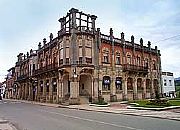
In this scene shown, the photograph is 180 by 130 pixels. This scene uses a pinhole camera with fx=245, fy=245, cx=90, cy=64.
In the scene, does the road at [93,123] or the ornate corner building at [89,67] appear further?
the ornate corner building at [89,67]

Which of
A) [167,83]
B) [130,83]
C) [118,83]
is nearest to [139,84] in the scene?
[130,83]

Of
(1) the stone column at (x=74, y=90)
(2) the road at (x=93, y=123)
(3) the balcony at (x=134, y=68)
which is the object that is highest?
(3) the balcony at (x=134, y=68)

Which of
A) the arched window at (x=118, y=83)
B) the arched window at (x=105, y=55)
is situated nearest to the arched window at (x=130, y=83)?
the arched window at (x=118, y=83)

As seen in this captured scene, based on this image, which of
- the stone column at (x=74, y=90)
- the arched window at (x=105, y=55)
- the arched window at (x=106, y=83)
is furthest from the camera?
the arched window at (x=105, y=55)

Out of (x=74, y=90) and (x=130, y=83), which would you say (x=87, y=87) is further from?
(x=130, y=83)

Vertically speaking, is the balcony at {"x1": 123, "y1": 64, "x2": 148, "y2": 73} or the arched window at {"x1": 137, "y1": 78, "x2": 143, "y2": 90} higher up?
the balcony at {"x1": 123, "y1": 64, "x2": 148, "y2": 73}

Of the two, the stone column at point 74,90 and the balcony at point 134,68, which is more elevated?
the balcony at point 134,68

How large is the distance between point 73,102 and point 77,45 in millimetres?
9003

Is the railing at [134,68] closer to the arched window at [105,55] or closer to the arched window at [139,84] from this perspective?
the arched window at [139,84]

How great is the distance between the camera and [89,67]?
38.7m

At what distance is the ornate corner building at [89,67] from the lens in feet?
127

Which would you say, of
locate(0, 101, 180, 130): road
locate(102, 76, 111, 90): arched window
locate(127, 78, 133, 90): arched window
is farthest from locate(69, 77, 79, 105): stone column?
locate(0, 101, 180, 130): road

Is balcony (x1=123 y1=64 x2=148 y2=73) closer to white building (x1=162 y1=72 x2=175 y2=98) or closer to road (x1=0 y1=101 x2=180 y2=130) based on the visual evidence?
white building (x1=162 y1=72 x2=175 y2=98)

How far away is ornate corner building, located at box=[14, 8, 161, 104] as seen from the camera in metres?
38.8
